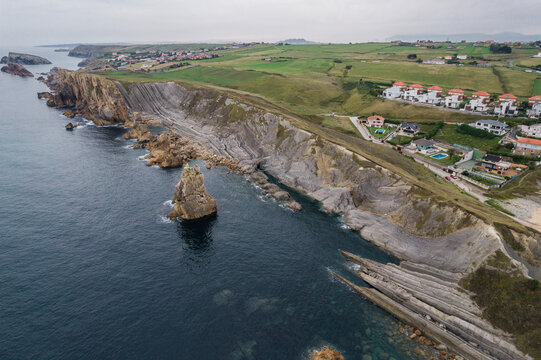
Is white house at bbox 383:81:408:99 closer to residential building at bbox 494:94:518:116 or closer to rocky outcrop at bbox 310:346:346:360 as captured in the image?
residential building at bbox 494:94:518:116

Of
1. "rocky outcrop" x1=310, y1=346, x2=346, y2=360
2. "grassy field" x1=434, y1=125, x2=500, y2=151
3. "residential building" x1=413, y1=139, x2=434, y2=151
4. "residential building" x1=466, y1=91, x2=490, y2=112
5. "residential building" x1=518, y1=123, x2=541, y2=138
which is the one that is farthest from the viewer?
"residential building" x1=466, y1=91, x2=490, y2=112

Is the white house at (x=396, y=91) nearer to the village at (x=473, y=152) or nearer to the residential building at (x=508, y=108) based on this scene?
the village at (x=473, y=152)

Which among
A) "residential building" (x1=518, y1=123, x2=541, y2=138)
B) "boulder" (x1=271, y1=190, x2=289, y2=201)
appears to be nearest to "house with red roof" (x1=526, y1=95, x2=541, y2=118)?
"residential building" (x1=518, y1=123, x2=541, y2=138)

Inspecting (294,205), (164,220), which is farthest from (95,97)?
(294,205)

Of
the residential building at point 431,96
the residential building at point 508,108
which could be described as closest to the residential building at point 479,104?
the residential building at point 508,108

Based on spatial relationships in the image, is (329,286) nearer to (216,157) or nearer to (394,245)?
(394,245)

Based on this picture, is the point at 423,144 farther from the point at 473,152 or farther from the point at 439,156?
the point at 473,152

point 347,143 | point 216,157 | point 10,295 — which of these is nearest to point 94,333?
point 10,295
